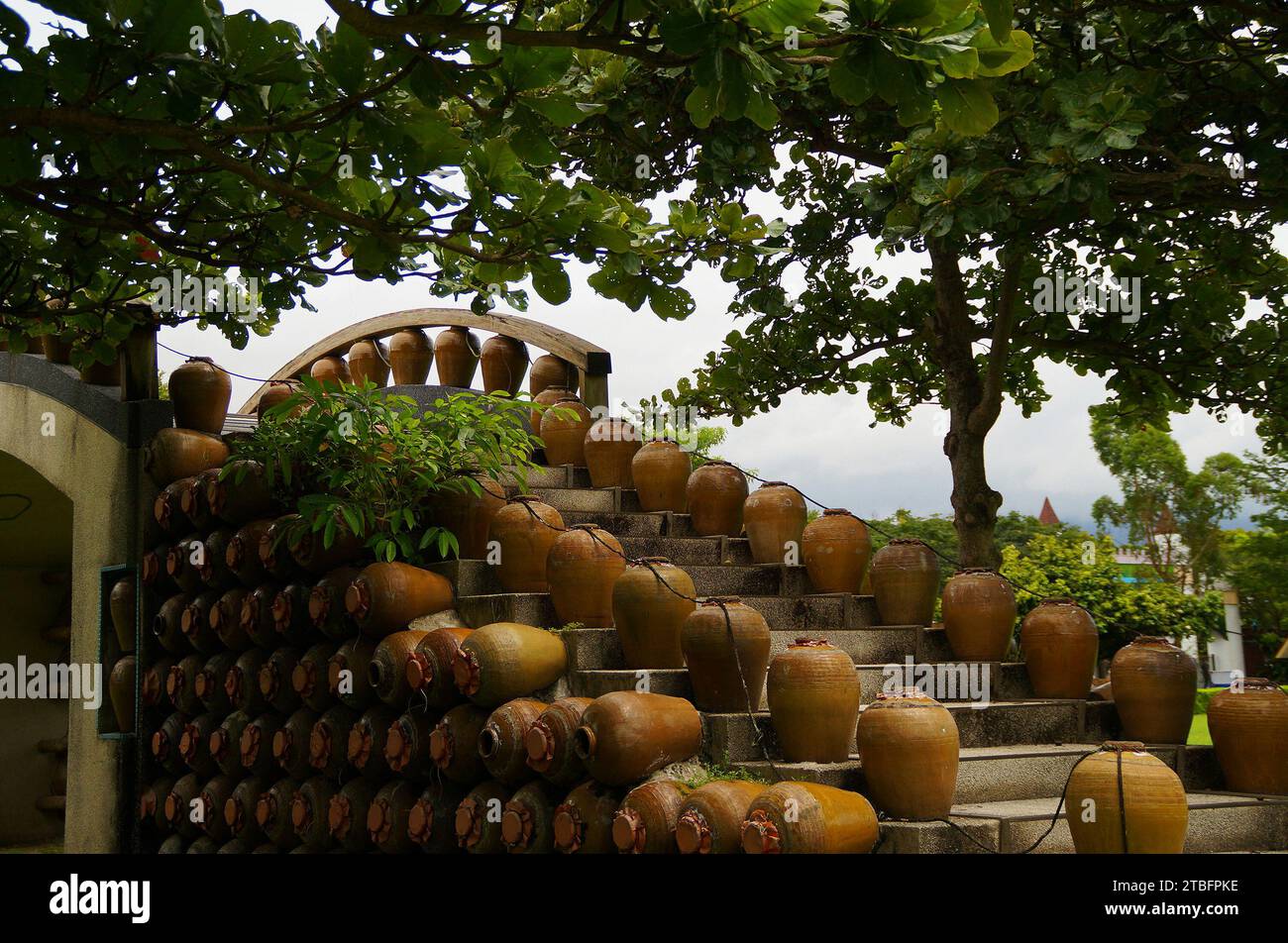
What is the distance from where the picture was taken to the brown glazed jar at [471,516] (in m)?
4.91

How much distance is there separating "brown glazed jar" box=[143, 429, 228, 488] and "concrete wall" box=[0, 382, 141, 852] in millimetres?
213

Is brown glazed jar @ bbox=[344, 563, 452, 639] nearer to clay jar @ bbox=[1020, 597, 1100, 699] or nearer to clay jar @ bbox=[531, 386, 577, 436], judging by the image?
clay jar @ bbox=[531, 386, 577, 436]

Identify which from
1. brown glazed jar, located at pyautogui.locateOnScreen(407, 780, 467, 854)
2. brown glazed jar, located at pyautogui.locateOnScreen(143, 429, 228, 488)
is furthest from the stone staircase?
brown glazed jar, located at pyautogui.locateOnScreen(143, 429, 228, 488)

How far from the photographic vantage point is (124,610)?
5.81 meters

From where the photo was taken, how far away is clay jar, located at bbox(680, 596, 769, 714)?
4.01 metres

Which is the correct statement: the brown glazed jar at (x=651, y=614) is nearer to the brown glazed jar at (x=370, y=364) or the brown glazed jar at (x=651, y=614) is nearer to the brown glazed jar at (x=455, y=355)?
the brown glazed jar at (x=455, y=355)

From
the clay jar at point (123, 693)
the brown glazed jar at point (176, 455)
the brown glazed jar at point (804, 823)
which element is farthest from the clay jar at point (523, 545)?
the clay jar at point (123, 693)

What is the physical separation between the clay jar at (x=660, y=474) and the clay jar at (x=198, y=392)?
208 centimetres

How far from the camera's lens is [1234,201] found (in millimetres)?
5230

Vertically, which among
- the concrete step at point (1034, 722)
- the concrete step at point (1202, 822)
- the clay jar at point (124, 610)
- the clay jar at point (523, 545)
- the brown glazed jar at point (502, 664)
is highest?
the clay jar at point (523, 545)

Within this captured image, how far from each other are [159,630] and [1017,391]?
5673 millimetres

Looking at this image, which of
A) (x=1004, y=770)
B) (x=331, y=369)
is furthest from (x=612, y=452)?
(x=1004, y=770)

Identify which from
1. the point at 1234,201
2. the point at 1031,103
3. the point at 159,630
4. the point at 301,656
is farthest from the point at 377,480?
the point at 1234,201

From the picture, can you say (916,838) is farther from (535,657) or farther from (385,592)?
(385,592)
